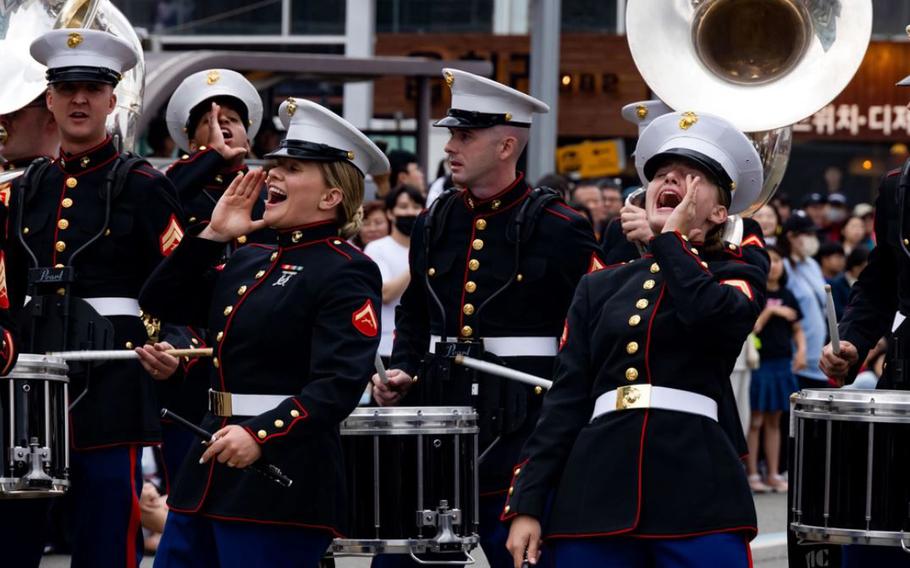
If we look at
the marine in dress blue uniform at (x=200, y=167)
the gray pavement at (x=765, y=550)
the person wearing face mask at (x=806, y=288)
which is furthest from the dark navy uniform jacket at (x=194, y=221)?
the person wearing face mask at (x=806, y=288)

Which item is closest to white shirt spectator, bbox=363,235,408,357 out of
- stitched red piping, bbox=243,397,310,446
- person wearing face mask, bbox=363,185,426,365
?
person wearing face mask, bbox=363,185,426,365

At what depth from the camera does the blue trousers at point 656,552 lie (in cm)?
523

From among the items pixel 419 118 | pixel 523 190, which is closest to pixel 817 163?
pixel 419 118

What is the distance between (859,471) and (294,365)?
64.9 inches

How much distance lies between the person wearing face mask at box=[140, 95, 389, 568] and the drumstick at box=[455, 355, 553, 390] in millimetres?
918

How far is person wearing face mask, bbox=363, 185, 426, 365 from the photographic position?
11453 mm

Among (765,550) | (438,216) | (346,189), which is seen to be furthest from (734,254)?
(765,550)

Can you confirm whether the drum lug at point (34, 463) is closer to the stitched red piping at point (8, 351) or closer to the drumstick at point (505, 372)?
the stitched red piping at point (8, 351)

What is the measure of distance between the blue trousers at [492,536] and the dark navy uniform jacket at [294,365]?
1091 millimetres

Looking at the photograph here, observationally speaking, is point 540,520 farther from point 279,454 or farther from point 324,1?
point 324,1

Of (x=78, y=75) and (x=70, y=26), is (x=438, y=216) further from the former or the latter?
(x=70, y=26)

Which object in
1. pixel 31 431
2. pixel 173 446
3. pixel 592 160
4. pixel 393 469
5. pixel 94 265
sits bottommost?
pixel 173 446

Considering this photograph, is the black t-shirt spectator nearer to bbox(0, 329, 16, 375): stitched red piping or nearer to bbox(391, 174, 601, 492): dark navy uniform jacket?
bbox(391, 174, 601, 492): dark navy uniform jacket

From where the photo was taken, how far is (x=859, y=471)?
598 cm
